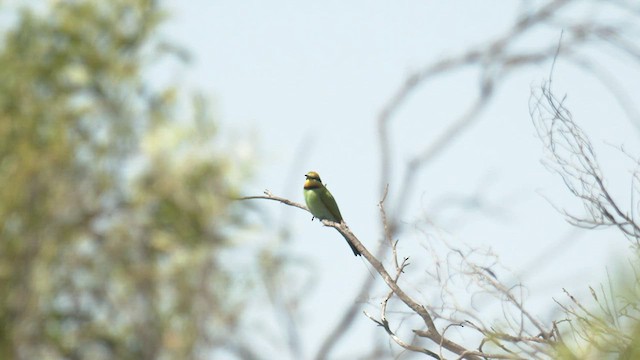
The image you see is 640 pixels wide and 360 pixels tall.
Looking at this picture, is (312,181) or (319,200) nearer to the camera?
(319,200)

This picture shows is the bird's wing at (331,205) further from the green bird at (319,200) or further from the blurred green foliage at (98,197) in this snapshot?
the blurred green foliage at (98,197)

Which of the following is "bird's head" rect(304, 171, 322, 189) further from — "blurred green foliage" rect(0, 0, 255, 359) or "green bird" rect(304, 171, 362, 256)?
"blurred green foliage" rect(0, 0, 255, 359)

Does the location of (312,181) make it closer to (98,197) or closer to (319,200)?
(319,200)

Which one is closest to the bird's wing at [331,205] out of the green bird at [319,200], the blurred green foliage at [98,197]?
the green bird at [319,200]

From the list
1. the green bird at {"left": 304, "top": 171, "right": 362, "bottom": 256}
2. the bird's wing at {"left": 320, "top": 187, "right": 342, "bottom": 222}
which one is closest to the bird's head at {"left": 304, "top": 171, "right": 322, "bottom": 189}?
the green bird at {"left": 304, "top": 171, "right": 362, "bottom": 256}

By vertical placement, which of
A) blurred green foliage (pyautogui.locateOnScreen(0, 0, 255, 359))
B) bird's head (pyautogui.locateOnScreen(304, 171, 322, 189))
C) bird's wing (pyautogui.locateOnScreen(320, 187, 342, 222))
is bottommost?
bird's wing (pyautogui.locateOnScreen(320, 187, 342, 222))

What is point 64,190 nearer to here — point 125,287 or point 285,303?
point 125,287

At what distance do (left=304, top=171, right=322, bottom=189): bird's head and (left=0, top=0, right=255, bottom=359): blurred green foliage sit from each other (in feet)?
27.1

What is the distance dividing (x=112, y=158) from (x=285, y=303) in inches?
364

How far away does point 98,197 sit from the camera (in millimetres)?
17375

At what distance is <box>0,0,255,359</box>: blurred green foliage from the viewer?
1589 cm

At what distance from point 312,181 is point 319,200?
416 millimetres

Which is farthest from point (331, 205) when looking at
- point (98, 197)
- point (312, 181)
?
point (98, 197)

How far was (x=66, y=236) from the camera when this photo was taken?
16.6 meters
